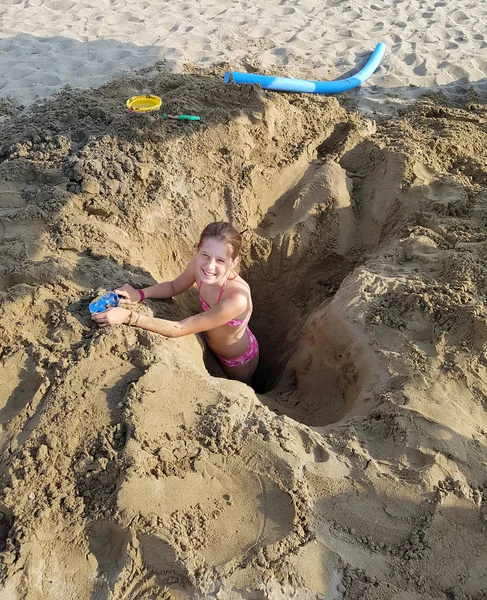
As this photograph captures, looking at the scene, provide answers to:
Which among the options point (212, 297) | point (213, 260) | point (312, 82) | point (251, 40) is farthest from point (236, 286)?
point (251, 40)

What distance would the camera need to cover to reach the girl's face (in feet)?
8.25

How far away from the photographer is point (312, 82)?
496cm

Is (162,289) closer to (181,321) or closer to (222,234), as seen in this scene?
(181,321)

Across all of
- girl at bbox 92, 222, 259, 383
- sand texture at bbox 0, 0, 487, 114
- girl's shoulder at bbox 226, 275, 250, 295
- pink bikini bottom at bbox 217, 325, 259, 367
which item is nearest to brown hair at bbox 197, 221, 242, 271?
girl at bbox 92, 222, 259, 383

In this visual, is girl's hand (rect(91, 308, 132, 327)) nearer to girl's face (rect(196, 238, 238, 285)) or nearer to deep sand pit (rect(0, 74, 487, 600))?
deep sand pit (rect(0, 74, 487, 600))

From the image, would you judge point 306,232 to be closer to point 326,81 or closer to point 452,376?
point 452,376

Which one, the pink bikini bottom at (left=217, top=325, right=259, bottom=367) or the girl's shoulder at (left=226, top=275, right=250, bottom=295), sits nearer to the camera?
the girl's shoulder at (left=226, top=275, right=250, bottom=295)

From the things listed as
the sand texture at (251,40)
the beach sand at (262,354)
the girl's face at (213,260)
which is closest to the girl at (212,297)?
the girl's face at (213,260)

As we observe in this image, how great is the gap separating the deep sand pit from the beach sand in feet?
0.03

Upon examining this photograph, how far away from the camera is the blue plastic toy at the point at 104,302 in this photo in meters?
2.31

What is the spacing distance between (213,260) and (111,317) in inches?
23.1

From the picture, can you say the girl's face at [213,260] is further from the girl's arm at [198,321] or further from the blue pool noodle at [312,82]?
the blue pool noodle at [312,82]

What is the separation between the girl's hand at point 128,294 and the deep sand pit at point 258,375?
0.28 feet

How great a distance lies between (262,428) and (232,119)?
8.35 ft
